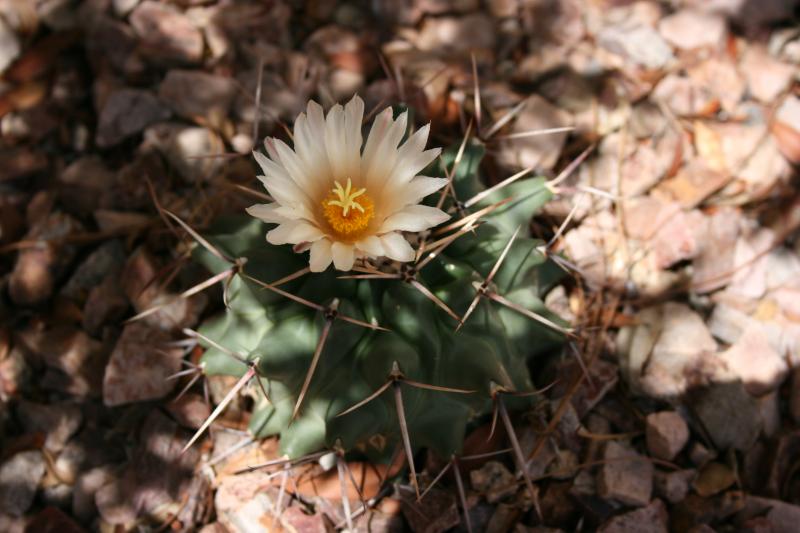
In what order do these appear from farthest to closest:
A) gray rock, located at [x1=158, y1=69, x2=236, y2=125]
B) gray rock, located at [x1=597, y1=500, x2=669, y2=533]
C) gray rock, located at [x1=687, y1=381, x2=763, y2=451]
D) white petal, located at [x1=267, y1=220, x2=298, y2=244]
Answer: gray rock, located at [x1=158, y1=69, x2=236, y2=125]
gray rock, located at [x1=687, y1=381, x2=763, y2=451]
gray rock, located at [x1=597, y1=500, x2=669, y2=533]
white petal, located at [x1=267, y1=220, x2=298, y2=244]

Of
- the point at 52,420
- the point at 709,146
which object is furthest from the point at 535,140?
the point at 52,420

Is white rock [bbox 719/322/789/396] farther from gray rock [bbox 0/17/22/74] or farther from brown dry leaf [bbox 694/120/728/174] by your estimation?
gray rock [bbox 0/17/22/74]

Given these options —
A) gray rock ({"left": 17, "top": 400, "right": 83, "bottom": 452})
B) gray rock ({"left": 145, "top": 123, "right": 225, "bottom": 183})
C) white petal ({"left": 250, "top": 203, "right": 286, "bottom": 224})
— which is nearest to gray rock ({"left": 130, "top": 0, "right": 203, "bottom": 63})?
gray rock ({"left": 145, "top": 123, "right": 225, "bottom": 183})

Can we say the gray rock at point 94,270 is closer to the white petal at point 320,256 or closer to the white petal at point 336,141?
the white petal at point 336,141

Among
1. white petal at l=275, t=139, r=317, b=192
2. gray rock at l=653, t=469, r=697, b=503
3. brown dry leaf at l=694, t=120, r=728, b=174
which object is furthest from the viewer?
brown dry leaf at l=694, t=120, r=728, b=174

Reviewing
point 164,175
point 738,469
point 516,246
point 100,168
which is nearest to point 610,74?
point 516,246

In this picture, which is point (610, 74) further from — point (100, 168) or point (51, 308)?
point (51, 308)

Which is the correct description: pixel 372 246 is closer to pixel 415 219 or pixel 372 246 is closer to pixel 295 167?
pixel 415 219
